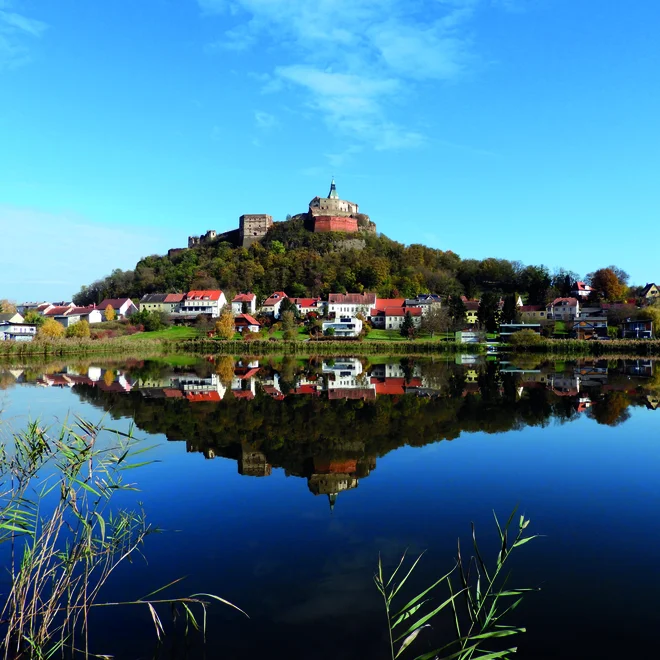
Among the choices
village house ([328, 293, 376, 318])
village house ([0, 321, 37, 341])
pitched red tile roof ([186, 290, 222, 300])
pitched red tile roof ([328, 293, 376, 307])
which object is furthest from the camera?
pitched red tile roof ([186, 290, 222, 300])

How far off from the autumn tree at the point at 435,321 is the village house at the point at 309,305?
1660 centimetres

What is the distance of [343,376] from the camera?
32.7 meters

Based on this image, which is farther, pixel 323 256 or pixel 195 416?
pixel 323 256

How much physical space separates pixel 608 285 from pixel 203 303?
219ft

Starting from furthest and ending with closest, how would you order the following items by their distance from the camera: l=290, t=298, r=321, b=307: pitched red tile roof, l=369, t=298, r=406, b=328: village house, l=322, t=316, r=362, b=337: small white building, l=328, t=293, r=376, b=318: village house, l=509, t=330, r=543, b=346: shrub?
l=290, t=298, r=321, b=307: pitched red tile roof < l=328, t=293, r=376, b=318: village house < l=369, t=298, r=406, b=328: village house < l=322, t=316, r=362, b=337: small white building < l=509, t=330, r=543, b=346: shrub

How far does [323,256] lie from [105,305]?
39.0 meters

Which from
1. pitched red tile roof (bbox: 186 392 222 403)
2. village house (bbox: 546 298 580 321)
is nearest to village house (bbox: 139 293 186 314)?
village house (bbox: 546 298 580 321)

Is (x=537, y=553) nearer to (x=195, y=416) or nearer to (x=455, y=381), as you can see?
(x=195, y=416)

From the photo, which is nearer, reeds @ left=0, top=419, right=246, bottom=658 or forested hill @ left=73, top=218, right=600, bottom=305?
reeds @ left=0, top=419, right=246, bottom=658

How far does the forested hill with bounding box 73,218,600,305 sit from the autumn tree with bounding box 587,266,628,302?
15.6ft

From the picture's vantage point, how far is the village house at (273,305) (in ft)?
278

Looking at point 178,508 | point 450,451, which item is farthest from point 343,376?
point 178,508

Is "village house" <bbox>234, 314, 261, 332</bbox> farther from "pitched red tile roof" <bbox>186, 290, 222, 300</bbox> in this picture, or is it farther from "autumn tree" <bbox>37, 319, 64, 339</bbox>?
"autumn tree" <bbox>37, 319, 64, 339</bbox>

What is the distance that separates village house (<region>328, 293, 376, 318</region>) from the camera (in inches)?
3296
